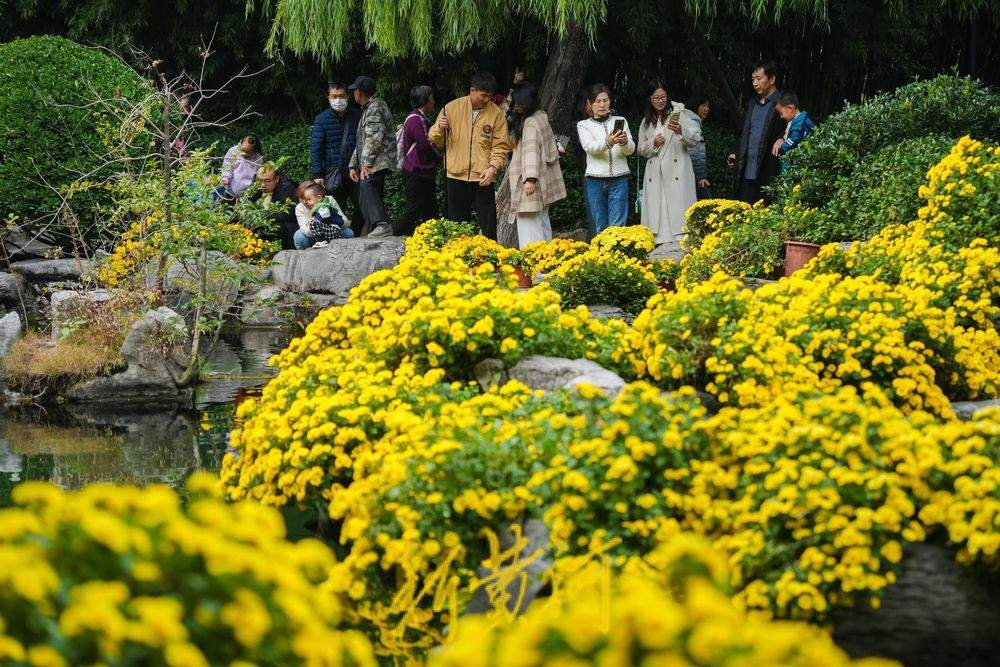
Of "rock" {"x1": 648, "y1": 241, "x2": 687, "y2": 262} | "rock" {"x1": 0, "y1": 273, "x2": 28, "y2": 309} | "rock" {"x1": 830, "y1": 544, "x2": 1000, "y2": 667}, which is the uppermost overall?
"rock" {"x1": 648, "y1": 241, "x2": 687, "y2": 262}

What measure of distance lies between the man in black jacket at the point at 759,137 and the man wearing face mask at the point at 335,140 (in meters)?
4.09

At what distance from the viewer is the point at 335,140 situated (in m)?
13.1

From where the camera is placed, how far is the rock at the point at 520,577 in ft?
13.2

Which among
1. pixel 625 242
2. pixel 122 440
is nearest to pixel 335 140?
pixel 625 242

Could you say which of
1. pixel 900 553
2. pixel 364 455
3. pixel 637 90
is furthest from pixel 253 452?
pixel 637 90

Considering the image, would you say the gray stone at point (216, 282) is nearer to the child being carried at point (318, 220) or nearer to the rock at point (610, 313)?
the child being carried at point (318, 220)

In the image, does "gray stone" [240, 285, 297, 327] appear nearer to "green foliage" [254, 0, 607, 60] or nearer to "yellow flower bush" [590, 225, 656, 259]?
"green foliage" [254, 0, 607, 60]

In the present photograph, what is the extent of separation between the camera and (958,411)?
5.31m

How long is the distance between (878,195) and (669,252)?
223cm

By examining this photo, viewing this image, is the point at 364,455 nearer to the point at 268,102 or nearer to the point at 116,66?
the point at 116,66

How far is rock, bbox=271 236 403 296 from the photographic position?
11539 mm

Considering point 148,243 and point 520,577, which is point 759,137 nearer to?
point 148,243

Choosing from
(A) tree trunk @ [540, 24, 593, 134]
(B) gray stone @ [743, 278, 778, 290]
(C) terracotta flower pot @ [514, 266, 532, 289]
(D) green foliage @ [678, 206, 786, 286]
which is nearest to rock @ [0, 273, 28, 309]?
(C) terracotta flower pot @ [514, 266, 532, 289]

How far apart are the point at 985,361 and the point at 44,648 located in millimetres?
4778
